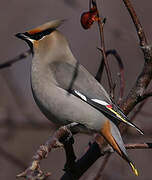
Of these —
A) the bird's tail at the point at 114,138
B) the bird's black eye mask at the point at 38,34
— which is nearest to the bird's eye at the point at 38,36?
the bird's black eye mask at the point at 38,34

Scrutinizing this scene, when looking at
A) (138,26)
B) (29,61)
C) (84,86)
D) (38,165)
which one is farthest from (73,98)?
(29,61)

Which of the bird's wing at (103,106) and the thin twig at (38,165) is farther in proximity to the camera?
the bird's wing at (103,106)

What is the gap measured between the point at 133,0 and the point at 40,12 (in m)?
1.29

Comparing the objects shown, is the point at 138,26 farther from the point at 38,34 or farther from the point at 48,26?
the point at 38,34

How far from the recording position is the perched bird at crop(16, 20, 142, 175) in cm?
287

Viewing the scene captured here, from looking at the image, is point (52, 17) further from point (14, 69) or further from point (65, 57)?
point (65, 57)

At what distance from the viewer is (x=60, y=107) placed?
288 centimetres

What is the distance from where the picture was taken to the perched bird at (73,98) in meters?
2.87

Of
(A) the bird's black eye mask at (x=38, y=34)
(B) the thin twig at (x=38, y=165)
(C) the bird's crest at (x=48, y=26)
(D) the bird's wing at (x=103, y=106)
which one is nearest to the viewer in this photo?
(B) the thin twig at (x=38, y=165)

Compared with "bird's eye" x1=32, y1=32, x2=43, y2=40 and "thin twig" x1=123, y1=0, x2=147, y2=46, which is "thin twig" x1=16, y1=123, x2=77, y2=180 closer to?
"thin twig" x1=123, y1=0, x2=147, y2=46

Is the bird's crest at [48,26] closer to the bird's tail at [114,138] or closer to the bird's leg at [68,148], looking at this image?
the bird's tail at [114,138]

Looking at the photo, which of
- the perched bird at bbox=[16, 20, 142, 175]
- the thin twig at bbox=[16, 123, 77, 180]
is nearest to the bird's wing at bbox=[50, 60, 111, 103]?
the perched bird at bbox=[16, 20, 142, 175]

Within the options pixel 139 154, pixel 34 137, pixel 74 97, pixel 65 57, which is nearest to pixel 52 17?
pixel 34 137

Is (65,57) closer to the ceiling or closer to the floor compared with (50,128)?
closer to the ceiling
